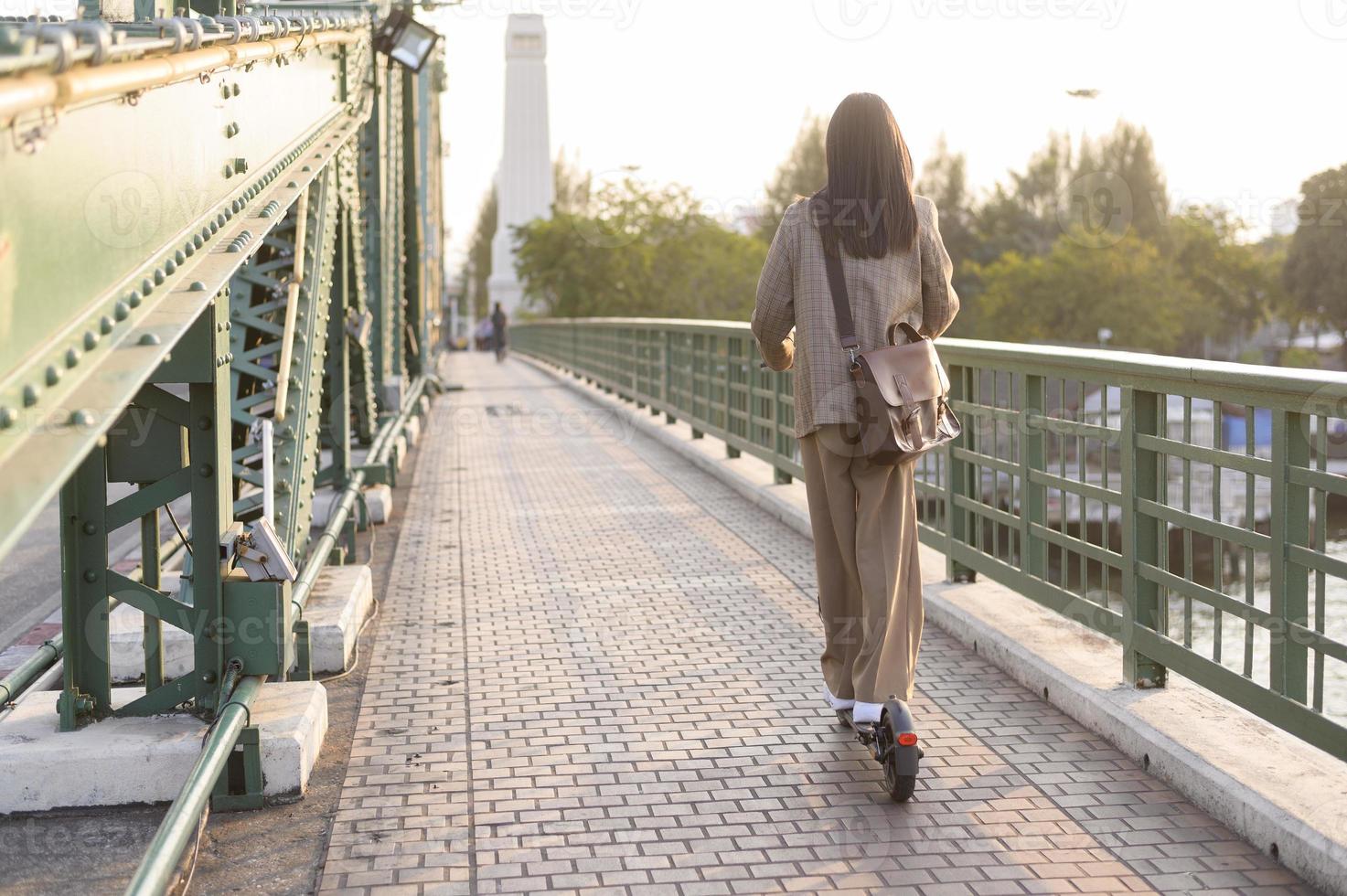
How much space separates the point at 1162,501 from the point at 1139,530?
157mm

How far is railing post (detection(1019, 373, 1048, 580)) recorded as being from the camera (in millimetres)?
5723

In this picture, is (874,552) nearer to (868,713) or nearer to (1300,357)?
(868,713)

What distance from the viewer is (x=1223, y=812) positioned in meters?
4.03

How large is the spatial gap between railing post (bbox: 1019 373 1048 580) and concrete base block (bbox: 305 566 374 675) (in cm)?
266

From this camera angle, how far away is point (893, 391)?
4.28 m

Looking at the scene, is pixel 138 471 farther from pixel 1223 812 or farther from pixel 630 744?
pixel 1223 812

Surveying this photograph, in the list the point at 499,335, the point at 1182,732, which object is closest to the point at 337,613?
the point at 1182,732

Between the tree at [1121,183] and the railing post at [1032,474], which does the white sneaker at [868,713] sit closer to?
the railing post at [1032,474]

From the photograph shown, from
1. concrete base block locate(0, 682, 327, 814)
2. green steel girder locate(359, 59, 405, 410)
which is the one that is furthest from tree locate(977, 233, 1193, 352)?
concrete base block locate(0, 682, 327, 814)

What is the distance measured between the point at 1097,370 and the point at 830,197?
1.31m

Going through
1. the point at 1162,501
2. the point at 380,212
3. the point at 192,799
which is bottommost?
the point at 192,799

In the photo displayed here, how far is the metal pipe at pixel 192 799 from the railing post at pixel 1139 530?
276 centimetres

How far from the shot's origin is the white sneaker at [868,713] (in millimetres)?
4402

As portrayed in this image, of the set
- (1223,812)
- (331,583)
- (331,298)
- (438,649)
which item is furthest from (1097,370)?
(331,298)
